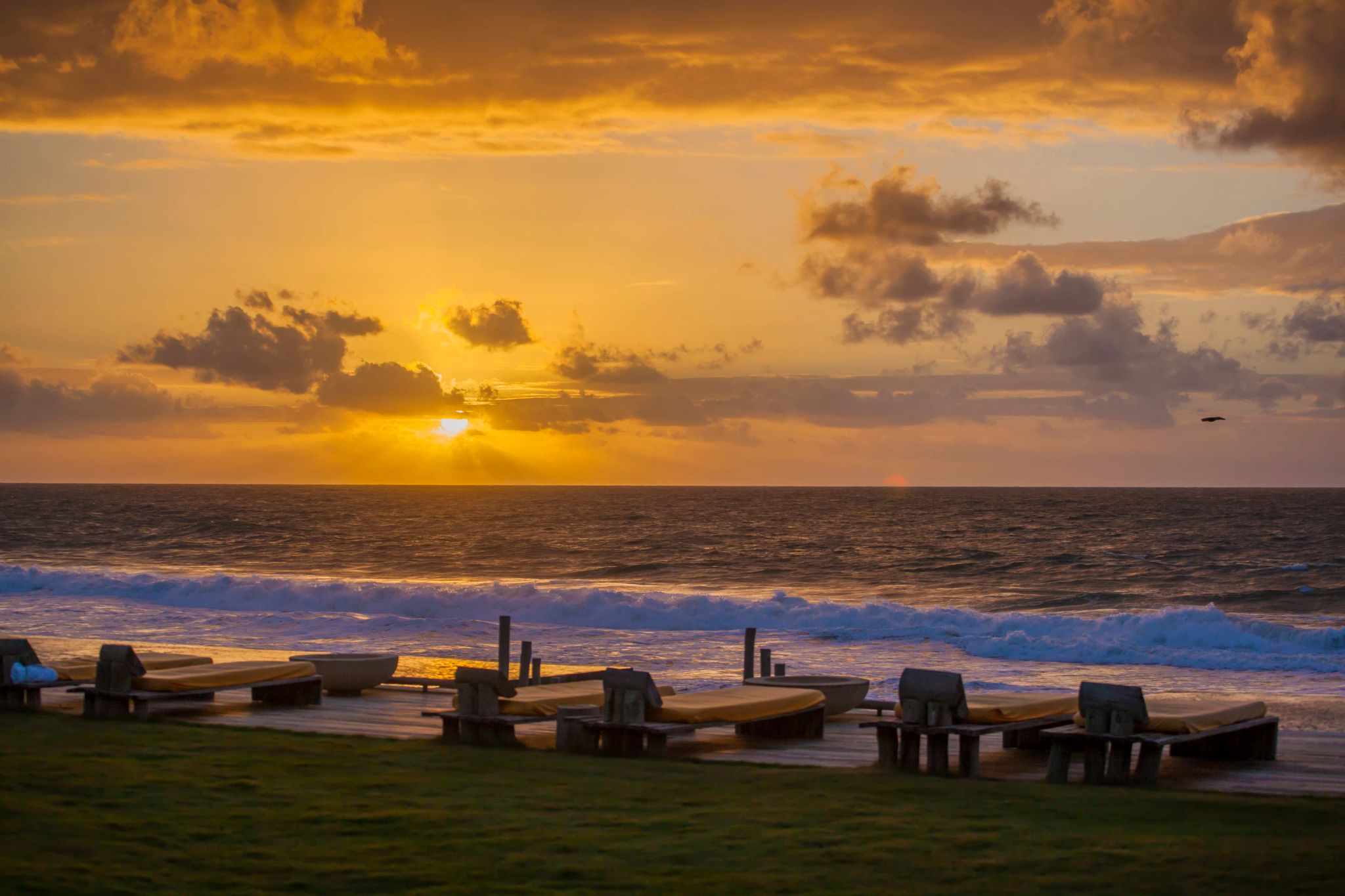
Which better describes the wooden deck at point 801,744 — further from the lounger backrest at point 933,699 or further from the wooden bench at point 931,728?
the lounger backrest at point 933,699

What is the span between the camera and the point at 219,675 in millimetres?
14766

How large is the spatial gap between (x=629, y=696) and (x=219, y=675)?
5515 mm

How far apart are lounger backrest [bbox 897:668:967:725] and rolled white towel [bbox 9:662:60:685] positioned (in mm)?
10011

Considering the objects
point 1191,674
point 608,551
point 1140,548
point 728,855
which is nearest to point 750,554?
point 608,551

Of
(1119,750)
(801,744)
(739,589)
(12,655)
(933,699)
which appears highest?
(739,589)

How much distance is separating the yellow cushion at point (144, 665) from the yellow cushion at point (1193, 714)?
11128 millimetres

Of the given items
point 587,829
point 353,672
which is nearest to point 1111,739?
point 587,829

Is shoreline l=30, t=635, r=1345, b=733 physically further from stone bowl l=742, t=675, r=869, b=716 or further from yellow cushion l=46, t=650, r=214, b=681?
stone bowl l=742, t=675, r=869, b=716

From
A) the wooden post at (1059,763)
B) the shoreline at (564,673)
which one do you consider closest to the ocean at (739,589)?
the shoreline at (564,673)

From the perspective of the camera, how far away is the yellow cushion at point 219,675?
1435 centimetres

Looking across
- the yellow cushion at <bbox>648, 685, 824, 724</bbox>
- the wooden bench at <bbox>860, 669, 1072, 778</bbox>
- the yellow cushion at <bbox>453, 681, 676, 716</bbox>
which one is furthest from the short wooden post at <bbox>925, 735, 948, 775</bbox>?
the yellow cushion at <bbox>453, 681, 676, 716</bbox>

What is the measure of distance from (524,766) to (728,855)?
12.7ft

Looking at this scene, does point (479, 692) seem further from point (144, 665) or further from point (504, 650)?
point (504, 650)

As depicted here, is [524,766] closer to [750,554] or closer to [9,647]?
[9,647]
